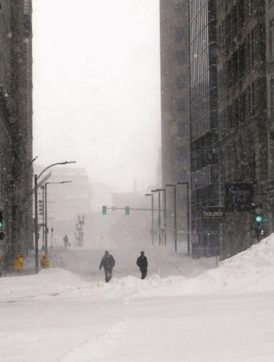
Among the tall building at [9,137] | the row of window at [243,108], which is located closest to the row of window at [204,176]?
the row of window at [243,108]

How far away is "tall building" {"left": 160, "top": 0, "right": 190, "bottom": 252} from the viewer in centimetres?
18388

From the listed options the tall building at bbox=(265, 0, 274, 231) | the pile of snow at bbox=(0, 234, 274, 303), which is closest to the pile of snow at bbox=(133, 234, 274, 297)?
the pile of snow at bbox=(0, 234, 274, 303)

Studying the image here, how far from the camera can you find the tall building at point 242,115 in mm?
58281

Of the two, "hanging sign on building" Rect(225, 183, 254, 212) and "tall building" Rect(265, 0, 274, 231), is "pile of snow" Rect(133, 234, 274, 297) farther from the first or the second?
"tall building" Rect(265, 0, 274, 231)

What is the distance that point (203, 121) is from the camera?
286 ft

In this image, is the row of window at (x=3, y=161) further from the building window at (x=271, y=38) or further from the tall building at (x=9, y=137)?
the building window at (x=271, y=38)

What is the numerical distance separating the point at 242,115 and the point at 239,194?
17.6 metres

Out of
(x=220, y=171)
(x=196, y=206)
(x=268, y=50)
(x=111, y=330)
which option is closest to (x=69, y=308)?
(x=111, y=330)

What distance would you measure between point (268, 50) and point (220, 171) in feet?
58.6

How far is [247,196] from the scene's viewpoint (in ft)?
163

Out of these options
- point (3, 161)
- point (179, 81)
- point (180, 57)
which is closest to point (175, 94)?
point (179, 81)

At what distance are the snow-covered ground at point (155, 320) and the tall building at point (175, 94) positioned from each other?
154059 mm

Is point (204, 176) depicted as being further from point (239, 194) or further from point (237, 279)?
point (237, 279)

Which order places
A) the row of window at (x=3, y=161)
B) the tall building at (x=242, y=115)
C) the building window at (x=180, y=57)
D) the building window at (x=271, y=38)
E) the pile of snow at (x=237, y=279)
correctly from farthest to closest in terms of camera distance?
the building window at (x=180, y=57), the row of window at (x=3, y=161), the tall building at (x=242, y=115), the building window at (x=271, y=38), the pile of snow at (x=237, y=279)
